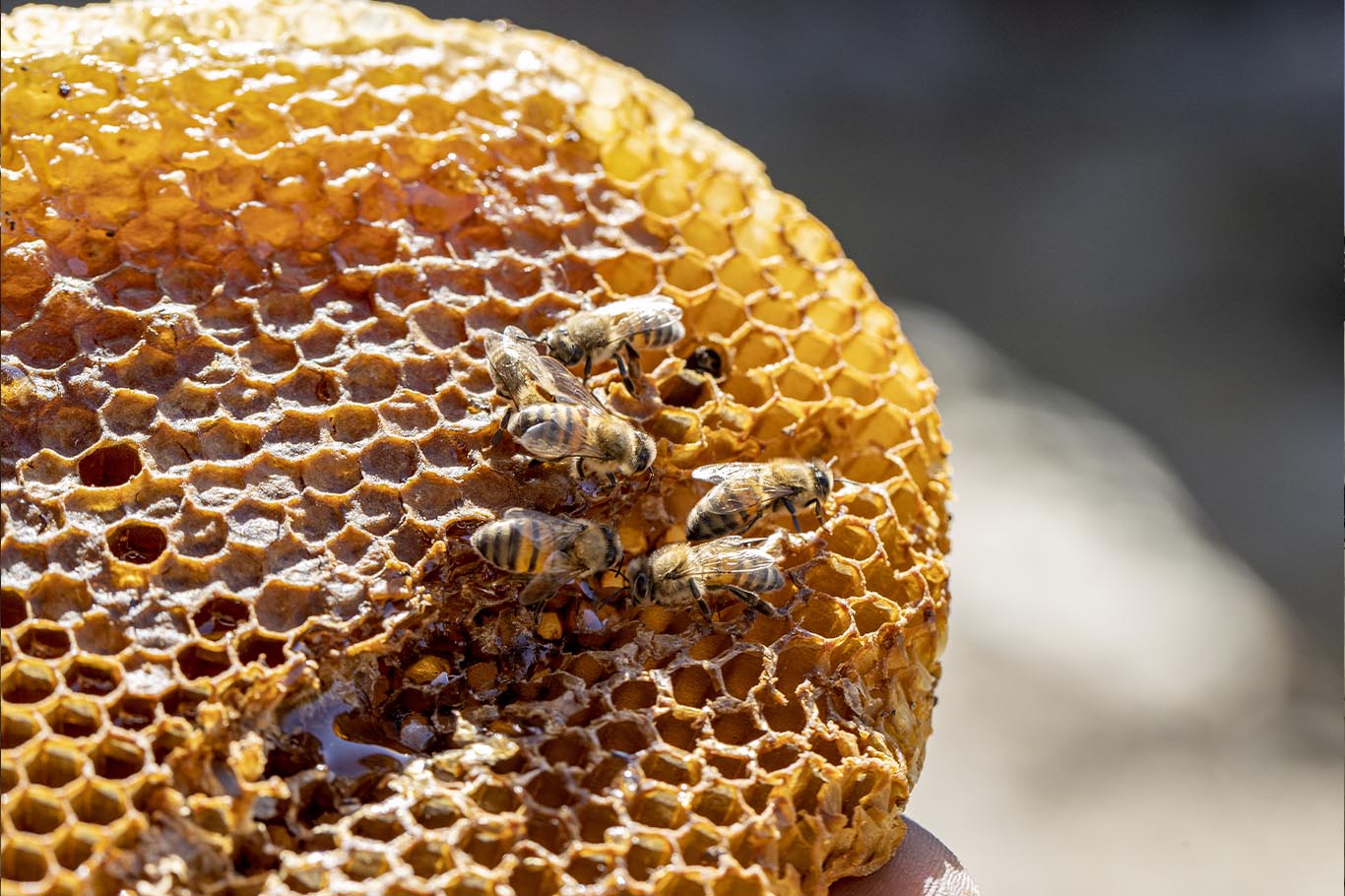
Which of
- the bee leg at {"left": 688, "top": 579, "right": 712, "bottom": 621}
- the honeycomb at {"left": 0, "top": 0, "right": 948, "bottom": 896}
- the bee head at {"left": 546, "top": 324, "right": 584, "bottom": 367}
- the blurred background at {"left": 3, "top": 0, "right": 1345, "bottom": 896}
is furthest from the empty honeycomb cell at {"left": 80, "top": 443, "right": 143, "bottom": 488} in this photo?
the blurred background at {"left": 3, "top": 0, "right": 1345, "bottom": 896}

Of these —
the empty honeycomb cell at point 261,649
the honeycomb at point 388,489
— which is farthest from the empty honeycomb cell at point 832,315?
the empty honeycomb cell at point 261,649

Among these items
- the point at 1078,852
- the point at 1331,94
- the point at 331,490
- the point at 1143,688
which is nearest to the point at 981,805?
the point at 1078,852

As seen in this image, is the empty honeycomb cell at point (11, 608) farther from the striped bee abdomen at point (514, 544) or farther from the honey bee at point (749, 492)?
the honey bee at point (749, 492)

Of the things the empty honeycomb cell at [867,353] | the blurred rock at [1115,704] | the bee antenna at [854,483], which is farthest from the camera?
the blurred rock at [1115,704]

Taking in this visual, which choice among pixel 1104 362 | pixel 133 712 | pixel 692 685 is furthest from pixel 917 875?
pixel 1104 362

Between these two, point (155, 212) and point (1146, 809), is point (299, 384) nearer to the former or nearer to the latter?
point (155, 212)

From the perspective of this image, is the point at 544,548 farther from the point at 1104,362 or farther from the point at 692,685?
the point at 1104,362
